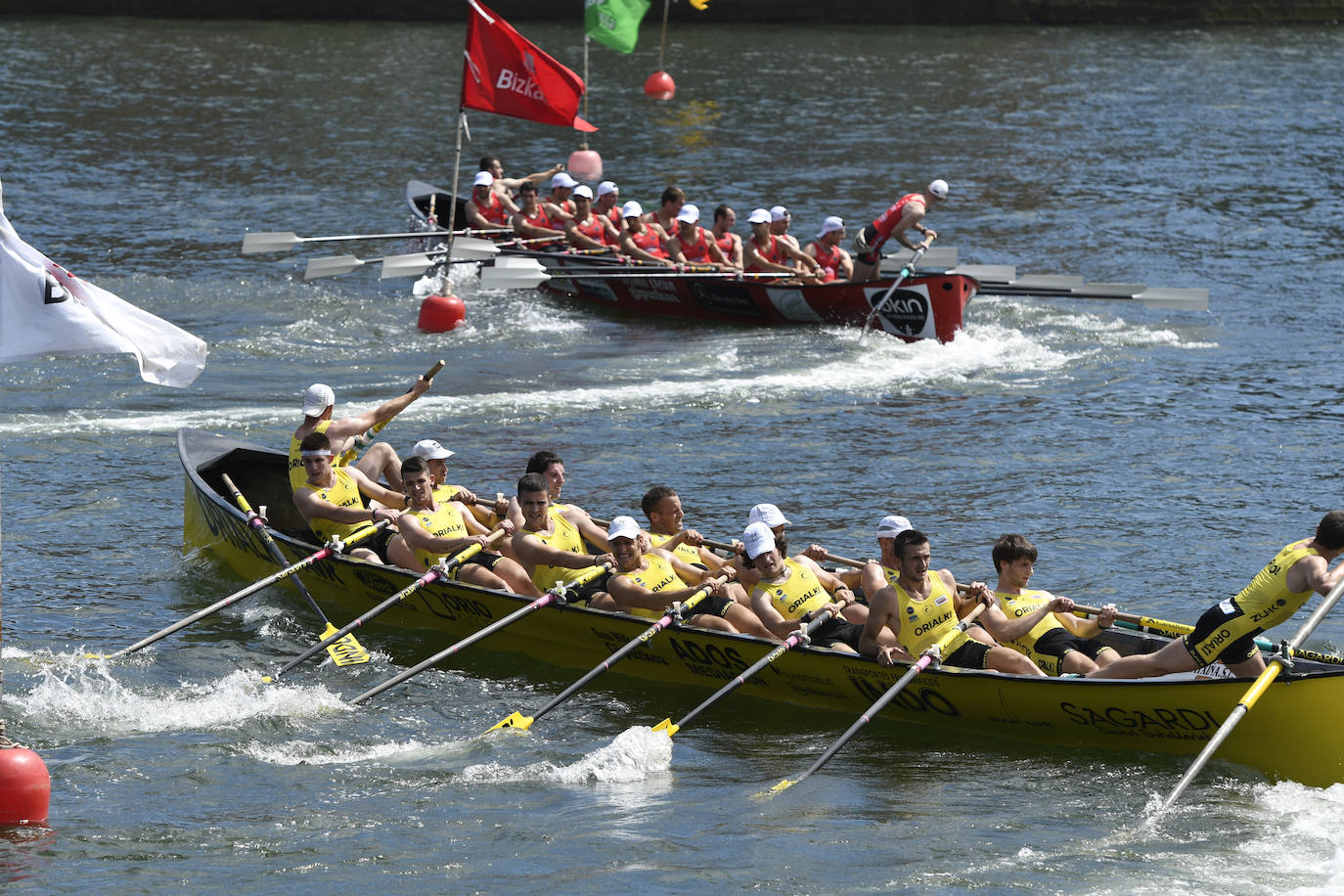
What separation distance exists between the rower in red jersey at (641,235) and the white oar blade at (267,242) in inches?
218

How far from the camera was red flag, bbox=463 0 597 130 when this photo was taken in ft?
76.6

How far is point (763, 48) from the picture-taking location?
5334cm

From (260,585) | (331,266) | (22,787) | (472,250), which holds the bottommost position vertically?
(22,787)

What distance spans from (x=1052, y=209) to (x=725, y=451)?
16883mm

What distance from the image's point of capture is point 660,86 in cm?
4528

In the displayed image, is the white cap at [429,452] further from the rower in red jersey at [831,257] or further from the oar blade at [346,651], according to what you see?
the rower in red jersey at [831,257]

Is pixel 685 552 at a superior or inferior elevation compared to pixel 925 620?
inferior

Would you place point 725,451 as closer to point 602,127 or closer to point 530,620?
point 530,620

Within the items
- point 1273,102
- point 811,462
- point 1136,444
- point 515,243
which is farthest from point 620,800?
point 1273,102

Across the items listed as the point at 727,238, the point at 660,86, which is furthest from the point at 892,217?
the point at 660,86

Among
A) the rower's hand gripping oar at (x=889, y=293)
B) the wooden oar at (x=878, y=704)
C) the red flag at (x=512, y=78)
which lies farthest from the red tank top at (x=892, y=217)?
the wooden oar at (x=878, y=704)

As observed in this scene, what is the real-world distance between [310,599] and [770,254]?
12.2 metres

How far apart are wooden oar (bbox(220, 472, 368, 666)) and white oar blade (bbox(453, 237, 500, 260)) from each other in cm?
964

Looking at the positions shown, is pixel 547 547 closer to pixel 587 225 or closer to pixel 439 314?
pixel 439 314
